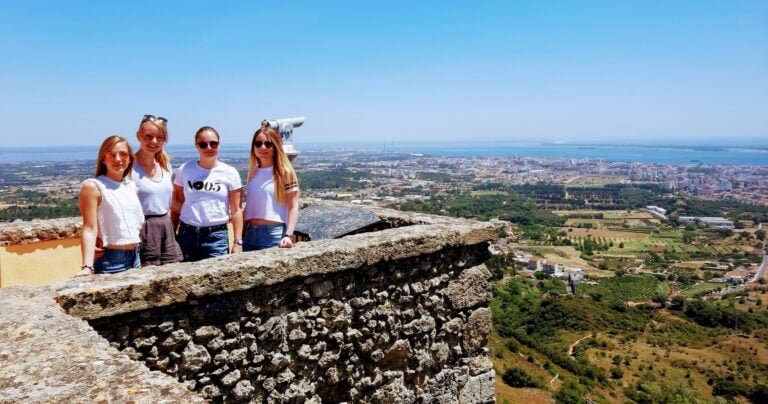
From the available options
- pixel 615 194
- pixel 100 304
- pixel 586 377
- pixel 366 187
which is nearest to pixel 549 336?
pixel 586 377

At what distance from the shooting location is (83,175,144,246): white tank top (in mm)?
3289

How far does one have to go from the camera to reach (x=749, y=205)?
10431 centimetres

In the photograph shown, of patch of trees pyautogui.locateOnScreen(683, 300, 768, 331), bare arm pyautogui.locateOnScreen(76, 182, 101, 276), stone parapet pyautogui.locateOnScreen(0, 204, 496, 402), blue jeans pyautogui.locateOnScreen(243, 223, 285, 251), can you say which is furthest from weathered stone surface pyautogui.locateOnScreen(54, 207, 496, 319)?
patch of trees pyautogui.locateOnScreen(683, 300, 768, 331)

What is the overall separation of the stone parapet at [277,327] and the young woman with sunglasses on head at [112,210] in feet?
1.89

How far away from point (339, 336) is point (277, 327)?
1.71 ft

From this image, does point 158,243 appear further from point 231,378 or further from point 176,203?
point 231,378

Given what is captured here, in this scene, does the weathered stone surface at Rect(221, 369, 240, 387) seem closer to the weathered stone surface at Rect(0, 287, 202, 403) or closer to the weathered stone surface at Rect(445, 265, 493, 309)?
the weathered stone surface at Rect(0, 287, 202, 403)

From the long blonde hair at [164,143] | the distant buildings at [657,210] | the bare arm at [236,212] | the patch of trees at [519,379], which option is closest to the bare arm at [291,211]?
the bare arm at [236,212]

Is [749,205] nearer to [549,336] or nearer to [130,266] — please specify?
[549,336]

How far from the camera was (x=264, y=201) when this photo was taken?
400 cm

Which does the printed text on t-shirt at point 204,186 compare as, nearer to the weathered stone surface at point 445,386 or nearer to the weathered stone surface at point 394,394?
the weathered stone surface at point 394,394

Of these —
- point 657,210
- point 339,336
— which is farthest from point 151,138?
point 657,210

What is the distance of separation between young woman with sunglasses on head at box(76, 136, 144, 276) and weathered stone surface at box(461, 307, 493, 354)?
2695 mm

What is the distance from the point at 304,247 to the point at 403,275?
869 mm
